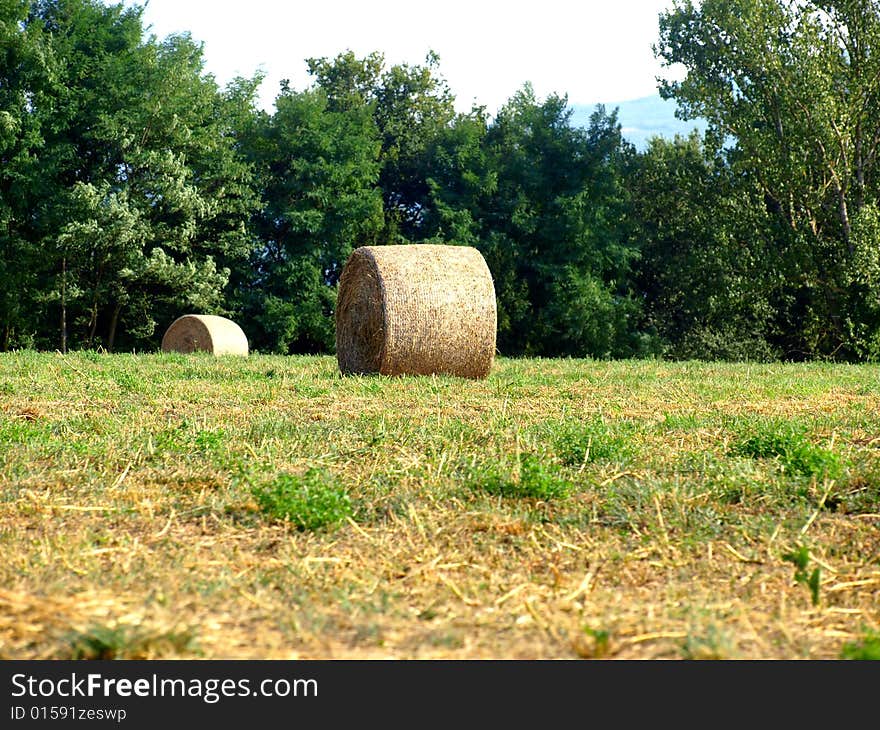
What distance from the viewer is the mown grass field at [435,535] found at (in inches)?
138

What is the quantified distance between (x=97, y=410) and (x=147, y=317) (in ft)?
93.1


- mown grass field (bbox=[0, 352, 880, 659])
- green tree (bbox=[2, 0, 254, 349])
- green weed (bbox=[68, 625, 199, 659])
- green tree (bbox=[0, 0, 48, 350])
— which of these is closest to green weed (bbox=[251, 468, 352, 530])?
mown grass field (bbox=[0, 352, 880, 659])

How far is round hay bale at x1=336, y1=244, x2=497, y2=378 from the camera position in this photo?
14695mm

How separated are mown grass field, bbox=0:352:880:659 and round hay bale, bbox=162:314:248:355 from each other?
16.8m

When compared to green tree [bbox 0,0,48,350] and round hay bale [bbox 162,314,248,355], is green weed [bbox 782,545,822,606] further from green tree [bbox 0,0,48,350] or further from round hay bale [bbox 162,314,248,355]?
green tree [bbox 0,0,48,350]

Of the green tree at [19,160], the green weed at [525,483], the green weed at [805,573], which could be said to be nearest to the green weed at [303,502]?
the green weed at [525,483]

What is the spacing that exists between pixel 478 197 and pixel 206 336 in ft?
62.4

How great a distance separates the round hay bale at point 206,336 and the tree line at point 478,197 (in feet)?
22.6

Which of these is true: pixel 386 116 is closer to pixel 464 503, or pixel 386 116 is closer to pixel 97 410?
pixel 97 410

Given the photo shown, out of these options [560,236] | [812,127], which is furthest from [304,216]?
[812,127]

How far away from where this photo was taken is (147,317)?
1452 inches

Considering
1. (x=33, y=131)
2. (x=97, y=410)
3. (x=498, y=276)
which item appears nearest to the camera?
(x=97, y=410)

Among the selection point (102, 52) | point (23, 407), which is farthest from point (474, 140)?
point (23, 407)
